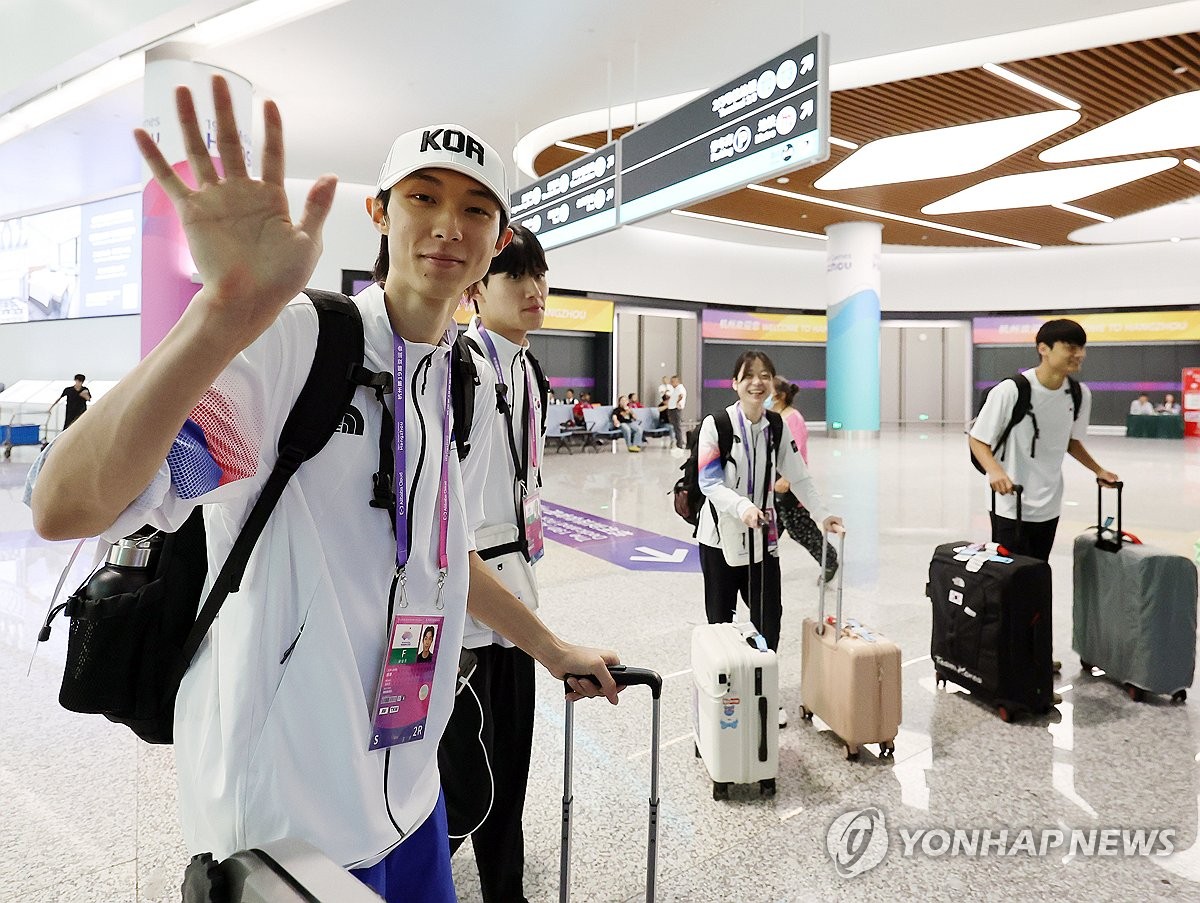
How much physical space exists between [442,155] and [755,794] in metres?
2.49

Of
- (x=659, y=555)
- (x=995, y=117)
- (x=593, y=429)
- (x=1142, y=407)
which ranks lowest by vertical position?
(x=659, y=555)

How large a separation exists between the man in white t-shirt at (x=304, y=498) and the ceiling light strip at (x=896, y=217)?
13.9 m

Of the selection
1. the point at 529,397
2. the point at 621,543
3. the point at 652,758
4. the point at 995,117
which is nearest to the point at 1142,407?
the point at 995,117

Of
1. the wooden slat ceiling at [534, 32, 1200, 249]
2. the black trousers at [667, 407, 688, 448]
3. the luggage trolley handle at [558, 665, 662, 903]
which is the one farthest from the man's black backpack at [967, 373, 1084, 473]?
the black trousers at [667, 407, 688, 448]

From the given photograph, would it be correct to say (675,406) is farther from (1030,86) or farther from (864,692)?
(864,692)

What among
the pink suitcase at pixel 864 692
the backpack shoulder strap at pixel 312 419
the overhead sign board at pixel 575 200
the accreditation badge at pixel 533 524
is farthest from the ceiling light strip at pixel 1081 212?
the backpack shoulder strap at pixel 312 419

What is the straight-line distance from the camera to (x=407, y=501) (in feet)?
3.40

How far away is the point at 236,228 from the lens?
75cm

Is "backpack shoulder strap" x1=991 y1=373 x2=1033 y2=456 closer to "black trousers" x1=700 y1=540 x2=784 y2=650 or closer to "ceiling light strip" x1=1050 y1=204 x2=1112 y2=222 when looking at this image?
"black trousers" x1=700 y1=540 x2=784 y2=650

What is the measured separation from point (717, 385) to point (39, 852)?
22152 mm

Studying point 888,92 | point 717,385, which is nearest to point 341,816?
point 888,92

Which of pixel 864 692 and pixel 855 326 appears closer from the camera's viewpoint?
pixel 864 692

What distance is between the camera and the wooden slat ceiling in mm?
8914

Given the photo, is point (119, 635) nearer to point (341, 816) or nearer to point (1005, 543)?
point (341, 816)
